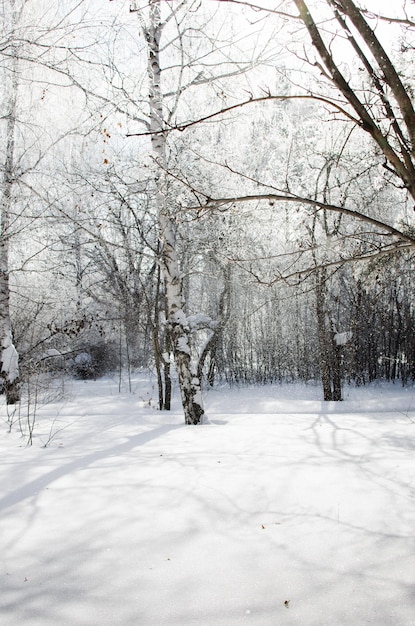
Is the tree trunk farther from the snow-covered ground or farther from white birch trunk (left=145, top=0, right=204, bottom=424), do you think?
the snow-covered ground

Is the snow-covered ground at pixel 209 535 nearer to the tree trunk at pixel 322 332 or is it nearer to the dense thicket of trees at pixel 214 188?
the dense thicket of trees at pixel 214 188

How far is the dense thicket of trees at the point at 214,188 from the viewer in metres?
2.50

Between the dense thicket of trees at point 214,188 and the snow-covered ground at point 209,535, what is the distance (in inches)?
46.8

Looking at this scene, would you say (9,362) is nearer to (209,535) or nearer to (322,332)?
(322,332)

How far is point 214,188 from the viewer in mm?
8844

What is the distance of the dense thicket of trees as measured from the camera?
2.50 m

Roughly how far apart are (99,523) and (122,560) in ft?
1.10

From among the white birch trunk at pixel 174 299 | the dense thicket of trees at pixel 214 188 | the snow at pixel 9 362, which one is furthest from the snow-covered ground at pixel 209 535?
the snow at pixel 9 362

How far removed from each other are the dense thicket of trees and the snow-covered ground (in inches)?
46.8

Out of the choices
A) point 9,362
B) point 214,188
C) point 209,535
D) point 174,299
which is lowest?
point 209,535

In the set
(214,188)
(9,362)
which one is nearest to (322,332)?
(214,188)

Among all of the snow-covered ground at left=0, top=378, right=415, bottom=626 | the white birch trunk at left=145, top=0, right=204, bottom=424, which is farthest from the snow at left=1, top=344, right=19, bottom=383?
the snow-covered ground at left=0, top=378, right=415, bottom=626

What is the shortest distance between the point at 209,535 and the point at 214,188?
778 centimetres

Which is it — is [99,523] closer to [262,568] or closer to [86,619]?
[86,619]
